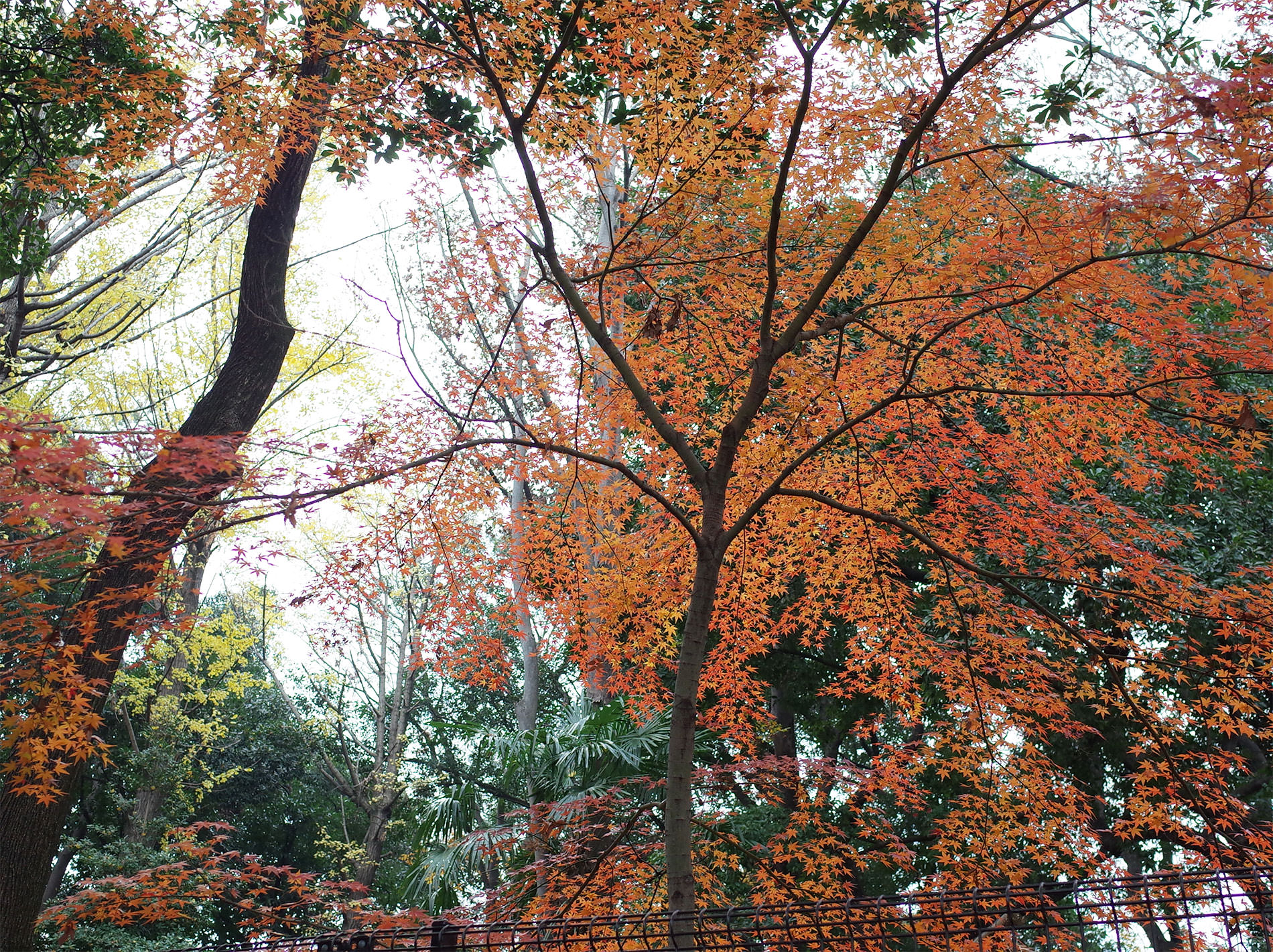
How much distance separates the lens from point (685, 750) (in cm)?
314

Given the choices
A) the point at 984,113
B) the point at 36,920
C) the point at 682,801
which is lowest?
the point at 36,920

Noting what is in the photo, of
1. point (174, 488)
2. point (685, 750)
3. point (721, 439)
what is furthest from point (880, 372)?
point (174, 488)

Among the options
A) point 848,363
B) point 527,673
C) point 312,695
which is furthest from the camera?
point 312,695

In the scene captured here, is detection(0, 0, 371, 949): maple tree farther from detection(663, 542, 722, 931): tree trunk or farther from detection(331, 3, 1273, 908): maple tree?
detection(663, 542, 722, 931): tree trunk

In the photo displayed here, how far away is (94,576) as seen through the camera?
12.5ft

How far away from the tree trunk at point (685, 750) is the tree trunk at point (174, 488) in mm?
1735

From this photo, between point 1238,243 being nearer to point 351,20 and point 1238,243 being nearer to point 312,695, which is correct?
point 351,20

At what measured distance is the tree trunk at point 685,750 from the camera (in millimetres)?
2988

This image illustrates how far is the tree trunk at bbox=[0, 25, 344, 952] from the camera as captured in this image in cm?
297

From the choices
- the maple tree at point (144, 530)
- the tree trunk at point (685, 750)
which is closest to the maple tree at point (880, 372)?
the tree trunk at point (685, 750)

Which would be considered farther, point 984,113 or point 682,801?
point 984,113

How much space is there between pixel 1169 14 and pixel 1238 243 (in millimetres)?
5084

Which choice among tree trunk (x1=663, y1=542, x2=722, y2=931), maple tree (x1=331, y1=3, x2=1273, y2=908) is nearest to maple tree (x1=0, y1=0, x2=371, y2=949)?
maple tree (x1=331, y1=3, x2=1273, y2=908)

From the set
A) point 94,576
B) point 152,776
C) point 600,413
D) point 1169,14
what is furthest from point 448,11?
point 152,776
